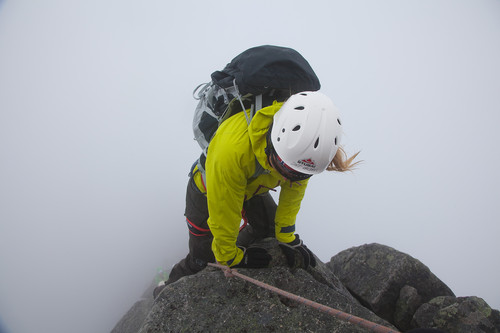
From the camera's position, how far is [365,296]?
9.52 ft

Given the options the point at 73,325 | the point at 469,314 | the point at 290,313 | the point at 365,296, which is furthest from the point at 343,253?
the point at 73,325

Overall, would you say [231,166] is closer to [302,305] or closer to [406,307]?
[302,305]

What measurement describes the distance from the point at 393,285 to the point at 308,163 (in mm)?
2132

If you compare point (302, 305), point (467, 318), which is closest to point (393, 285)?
point (467, 318)

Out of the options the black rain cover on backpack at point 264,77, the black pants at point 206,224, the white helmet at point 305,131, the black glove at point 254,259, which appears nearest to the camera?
the white helmet at point 305,131

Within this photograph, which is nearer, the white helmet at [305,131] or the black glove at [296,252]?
the white helmet at [305,131]

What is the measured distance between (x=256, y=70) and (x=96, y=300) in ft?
56.0

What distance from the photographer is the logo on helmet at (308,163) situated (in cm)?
170

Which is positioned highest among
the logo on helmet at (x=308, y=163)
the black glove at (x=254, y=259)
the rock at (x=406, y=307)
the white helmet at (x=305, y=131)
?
the white helmet at (x=305, y=131)

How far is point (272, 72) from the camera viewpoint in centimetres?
173

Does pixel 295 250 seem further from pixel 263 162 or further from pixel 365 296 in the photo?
pixel 263 162

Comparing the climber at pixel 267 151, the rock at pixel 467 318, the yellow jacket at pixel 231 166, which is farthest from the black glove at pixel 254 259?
the rock at pixel 467 318

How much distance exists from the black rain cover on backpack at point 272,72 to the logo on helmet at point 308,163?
1.82 ft

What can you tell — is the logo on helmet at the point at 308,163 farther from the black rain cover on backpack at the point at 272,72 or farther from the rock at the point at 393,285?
the rock at the point at 393,285
